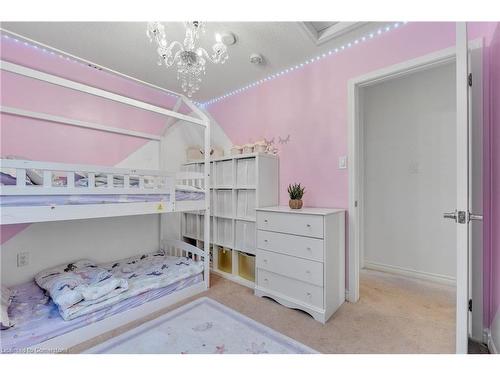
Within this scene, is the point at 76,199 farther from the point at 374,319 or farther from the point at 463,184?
the point at 374,319

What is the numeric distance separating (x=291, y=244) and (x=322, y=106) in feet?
4.54

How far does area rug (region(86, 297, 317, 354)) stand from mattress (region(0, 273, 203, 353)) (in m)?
0.21

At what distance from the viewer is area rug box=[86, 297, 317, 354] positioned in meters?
1.43

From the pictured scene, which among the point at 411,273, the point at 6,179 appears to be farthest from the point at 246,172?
the point at 411,273

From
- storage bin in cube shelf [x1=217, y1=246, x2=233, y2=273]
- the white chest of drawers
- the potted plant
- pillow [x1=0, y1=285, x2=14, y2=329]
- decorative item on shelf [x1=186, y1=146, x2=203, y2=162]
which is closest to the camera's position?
pillow [x1=0, y1=285, x2=14, y2=329]

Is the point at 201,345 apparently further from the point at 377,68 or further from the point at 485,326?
the point at 377,68

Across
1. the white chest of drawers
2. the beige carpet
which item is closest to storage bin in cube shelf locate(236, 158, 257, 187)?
the white chest of drawers

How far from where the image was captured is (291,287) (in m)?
1.94

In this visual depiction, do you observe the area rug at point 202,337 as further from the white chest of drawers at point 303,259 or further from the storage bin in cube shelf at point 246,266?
A: the storage bin in cube shelf at point 246,266

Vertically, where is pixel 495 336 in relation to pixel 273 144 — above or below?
below

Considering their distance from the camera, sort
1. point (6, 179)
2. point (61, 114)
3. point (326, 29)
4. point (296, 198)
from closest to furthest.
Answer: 1. point (6, 179)
2. point (326, 29)
3. point (296, 198)
4. point (61, 114)

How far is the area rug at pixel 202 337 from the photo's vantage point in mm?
1428

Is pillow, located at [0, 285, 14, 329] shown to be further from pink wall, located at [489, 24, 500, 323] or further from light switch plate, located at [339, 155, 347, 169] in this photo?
pink wall, located at [489, 24, 500, 323]
